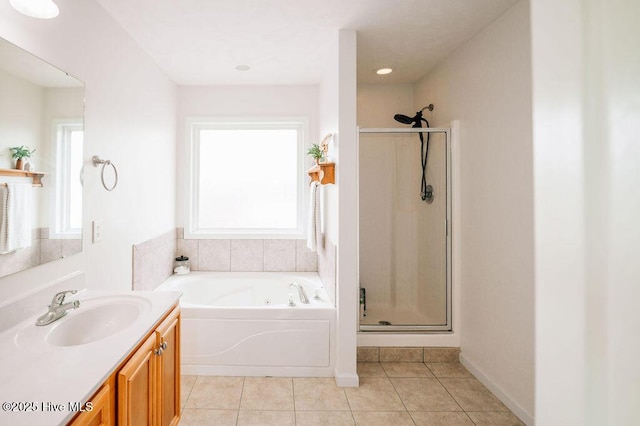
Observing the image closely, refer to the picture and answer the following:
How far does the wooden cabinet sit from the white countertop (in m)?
0.05

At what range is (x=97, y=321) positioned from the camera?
1.52m

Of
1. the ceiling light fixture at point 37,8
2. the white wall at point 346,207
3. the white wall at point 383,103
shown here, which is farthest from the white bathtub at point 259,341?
the white wall at point 383,103

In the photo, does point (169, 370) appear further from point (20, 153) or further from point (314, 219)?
Answer: point (314, 219)

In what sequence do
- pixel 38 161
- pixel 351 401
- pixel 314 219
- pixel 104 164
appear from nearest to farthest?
pixel 38 161 < pixel 104 164 < pixel 351 401 < pixel 314 219

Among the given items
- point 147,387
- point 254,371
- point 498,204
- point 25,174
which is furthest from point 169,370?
point 498,204

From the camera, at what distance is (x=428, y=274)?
9.30ft

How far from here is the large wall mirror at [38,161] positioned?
130 centimetres

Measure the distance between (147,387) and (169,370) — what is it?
0.91ft

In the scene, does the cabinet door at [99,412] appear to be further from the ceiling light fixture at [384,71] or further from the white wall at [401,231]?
the ceiling light fixture at [384,71]

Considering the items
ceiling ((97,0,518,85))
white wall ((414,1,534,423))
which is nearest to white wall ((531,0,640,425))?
white wall ((414,1,534,423))

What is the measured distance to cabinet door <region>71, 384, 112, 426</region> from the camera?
0.89m

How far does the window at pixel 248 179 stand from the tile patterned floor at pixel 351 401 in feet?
5.16

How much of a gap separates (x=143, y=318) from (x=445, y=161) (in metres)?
2.48

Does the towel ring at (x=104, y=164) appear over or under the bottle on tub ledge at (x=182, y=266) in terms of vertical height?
over
